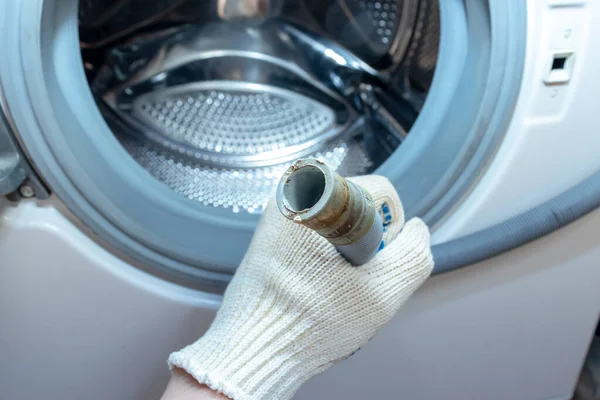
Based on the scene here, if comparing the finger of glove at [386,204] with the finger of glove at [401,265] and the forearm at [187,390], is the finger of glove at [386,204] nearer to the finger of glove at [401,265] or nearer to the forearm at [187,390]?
the finger of glove at [401,265]

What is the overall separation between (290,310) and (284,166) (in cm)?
33

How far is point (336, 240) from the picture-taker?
38 centimetres

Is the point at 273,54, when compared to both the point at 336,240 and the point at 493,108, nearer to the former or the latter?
the point at 493,108

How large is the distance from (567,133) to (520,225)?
107 mm

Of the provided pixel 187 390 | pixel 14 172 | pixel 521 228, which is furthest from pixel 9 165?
pixel 521 228

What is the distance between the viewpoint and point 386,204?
0.55 m

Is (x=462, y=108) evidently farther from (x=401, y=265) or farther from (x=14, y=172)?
(x=14, y=172)

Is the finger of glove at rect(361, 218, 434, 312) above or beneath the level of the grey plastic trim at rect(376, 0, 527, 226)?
beneath

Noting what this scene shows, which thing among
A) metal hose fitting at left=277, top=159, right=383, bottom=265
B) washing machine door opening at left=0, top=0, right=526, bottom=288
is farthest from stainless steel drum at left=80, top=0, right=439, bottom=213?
metal hose fitting at left=277, top=159, right=383, bottom=265

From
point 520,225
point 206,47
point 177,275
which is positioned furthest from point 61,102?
point 520,225

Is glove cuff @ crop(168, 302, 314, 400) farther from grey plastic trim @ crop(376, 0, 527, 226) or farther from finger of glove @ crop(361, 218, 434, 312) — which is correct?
grey plastic trim @ crop(376, 0, 527, 226)

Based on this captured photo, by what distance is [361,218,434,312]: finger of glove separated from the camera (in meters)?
0.51

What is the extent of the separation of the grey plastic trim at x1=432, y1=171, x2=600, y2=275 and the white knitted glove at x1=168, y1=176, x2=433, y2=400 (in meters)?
0.09

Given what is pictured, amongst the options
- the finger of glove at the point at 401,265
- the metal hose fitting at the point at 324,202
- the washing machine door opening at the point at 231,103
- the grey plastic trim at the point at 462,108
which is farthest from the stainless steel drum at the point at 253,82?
the metal hose fitting at the point at 324,202
